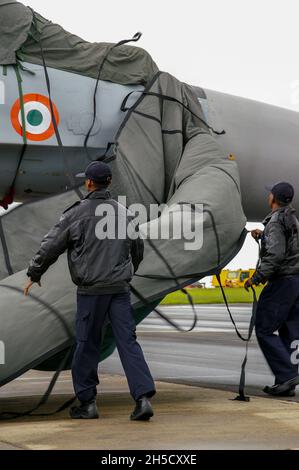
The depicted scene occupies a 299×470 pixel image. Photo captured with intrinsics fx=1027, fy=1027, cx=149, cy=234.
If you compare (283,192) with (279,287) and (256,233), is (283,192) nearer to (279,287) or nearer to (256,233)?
(256,233)

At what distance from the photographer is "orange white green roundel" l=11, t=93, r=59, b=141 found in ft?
33.7

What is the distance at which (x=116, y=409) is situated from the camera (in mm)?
8672

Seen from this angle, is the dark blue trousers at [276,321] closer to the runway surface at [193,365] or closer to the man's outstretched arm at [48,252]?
the runway surface at [193,365]

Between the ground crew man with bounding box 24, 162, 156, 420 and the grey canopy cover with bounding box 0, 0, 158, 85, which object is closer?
the ground crew man with bounding box 24, 162, 156, 420

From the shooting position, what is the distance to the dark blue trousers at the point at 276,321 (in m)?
9.88

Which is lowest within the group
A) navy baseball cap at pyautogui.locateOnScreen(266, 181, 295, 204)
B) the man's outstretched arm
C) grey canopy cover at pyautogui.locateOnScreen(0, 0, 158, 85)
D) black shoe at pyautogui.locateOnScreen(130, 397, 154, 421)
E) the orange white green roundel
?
black shoe at pyautogui.locateOnScreen(130, 397, 154, 421)

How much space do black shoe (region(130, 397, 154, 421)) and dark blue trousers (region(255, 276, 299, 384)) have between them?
242 centimetres

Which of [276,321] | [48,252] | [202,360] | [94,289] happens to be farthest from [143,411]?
[202,360]

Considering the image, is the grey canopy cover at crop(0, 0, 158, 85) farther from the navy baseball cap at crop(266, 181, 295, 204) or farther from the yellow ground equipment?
the yellow ground equipment

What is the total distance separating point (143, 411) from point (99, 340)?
660 mm

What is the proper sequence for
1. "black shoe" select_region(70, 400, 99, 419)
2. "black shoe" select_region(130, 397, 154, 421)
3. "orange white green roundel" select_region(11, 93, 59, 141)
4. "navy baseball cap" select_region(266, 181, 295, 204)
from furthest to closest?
"orange white green roundel" select_region(11, 93, 59, 141) → "navy baseball cap" select_region(266, 181, 295, 204) → "black shoe" select_region(70, 400, 99, 419) → "black shoe" select_region(130, 397, 154, 421)

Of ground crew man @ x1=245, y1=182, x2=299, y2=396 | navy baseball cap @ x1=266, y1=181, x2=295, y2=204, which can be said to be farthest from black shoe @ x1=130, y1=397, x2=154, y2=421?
navy baseball cap @ x1=266, y1=181, x2=295, y2=204

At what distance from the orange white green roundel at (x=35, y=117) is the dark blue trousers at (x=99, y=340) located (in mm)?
2918

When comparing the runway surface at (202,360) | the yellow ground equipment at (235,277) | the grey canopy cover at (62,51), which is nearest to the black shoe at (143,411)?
the runway surface at (202,360)
